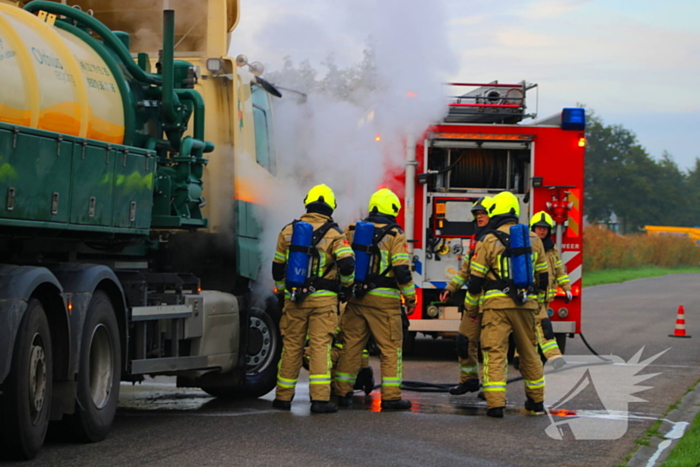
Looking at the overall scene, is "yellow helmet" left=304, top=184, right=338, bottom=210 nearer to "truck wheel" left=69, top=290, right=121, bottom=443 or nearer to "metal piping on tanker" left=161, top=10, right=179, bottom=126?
"metal piping on tanker" left=161, top=10, right=179, bottom=126

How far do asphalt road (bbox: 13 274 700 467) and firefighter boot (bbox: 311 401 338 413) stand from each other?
8 centimetres

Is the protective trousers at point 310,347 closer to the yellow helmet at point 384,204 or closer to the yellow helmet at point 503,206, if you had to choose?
the yellow helmet at point 384,204

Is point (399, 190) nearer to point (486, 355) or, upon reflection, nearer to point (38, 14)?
point (486, 355)

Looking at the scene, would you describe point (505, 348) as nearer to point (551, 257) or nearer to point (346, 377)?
point (346, 377)

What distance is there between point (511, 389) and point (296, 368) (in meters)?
2.80

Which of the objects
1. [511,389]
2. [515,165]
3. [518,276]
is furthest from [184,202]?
[515,165]

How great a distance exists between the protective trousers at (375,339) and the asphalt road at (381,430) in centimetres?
28

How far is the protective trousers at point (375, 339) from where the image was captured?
8.72 m

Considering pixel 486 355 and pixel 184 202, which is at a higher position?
pixel 184 202

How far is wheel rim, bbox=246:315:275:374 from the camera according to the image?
30.6 feet

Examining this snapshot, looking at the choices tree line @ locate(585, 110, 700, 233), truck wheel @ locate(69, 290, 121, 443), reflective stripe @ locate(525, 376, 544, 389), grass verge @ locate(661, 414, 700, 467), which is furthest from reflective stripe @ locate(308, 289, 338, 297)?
tree line @ locate(585, 110, 700, 233)

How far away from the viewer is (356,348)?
8.91 meters

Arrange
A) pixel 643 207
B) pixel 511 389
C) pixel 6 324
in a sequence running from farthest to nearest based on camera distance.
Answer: pixel 643 207 < pixel 511 389 < pixel 6 324

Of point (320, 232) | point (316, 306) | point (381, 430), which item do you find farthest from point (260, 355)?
point (381, 430)
